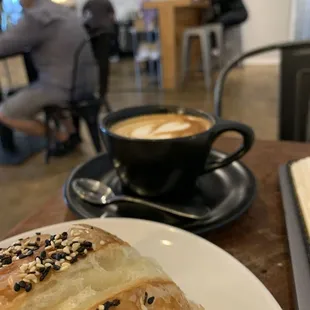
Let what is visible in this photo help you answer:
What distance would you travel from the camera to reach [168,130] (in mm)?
617

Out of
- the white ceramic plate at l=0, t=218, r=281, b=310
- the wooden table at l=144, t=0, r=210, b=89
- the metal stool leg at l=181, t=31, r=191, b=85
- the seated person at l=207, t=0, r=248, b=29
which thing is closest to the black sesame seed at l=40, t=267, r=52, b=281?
the white ceramic plate at l=0, t=218, r=281, b=310

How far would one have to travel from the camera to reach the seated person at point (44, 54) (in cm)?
201

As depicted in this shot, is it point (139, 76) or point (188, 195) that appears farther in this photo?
point (139, 76)

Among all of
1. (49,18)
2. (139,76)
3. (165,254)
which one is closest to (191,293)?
(165,254)

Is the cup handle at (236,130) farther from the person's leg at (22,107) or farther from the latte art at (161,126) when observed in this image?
the person's leg at (22,107)

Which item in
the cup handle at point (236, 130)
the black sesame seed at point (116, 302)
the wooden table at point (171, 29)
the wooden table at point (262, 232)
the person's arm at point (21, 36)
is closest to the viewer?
the black sesame seed at point (116, 302)

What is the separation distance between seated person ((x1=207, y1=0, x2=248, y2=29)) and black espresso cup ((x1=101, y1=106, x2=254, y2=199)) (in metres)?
3.96

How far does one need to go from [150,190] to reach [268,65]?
479 centimetres

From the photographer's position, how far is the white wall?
481 centimetres

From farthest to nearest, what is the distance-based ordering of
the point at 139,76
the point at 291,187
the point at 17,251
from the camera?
the point at 139,76, the point at 291,187, the point at 17,251

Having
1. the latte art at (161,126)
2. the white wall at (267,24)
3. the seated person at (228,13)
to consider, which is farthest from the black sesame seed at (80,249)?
the white wall at (267,24)

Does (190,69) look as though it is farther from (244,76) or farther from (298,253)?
(298,253)

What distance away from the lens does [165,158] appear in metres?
0.54

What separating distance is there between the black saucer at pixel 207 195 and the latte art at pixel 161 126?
88 millimetres
